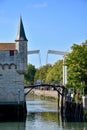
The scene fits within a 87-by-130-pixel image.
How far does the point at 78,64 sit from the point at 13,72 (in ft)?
25.7

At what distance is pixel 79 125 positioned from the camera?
48.0 metres

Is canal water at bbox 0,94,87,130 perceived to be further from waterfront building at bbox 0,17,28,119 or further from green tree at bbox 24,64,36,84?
green tree at bbox 24,64,36,84

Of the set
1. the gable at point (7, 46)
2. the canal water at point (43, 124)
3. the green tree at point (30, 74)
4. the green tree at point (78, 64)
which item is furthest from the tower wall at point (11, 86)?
the green tree at point (30, 74)

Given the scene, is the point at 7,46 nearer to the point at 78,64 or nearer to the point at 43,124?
the point at 78,64

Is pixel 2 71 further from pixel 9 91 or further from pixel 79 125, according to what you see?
pixel 79 125

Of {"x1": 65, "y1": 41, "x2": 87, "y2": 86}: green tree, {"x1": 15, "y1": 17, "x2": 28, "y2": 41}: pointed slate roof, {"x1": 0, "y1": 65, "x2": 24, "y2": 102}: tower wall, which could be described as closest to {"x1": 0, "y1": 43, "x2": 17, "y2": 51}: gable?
{"x1": 15, "y1": 17, "x2": 28, "y2": 41}: pointed slate roof

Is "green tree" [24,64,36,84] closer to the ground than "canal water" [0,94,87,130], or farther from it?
farther from it

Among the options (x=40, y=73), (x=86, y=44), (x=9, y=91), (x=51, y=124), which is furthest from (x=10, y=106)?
(x=40, y=73)

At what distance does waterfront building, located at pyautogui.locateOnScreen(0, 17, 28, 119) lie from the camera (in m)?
56.8

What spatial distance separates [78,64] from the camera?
55.4 meters

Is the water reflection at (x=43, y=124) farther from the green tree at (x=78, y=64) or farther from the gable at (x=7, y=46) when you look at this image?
the gable at (x=7, y=46)

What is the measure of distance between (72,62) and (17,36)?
296 inches

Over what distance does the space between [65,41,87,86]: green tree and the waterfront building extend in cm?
556

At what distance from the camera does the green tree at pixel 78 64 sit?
5500 cm
